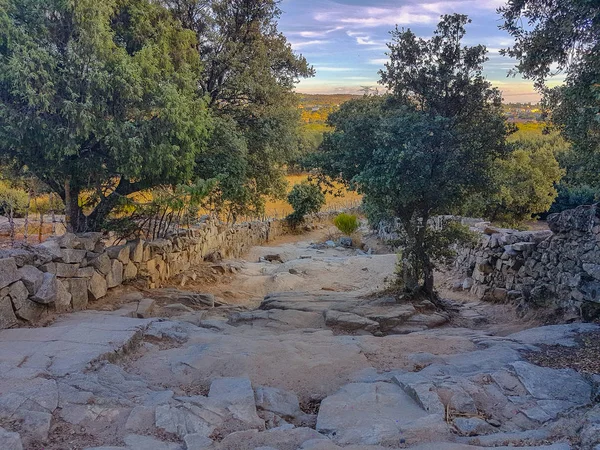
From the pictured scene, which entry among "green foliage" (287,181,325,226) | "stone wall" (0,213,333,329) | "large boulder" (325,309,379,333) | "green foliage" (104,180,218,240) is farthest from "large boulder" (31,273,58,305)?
"green foliage" (287,181,325,226)

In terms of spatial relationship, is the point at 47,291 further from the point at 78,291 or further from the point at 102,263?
the point at 102,263

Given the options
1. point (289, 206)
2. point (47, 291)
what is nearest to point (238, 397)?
point (47, 291)

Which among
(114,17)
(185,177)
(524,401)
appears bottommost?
(524,401)

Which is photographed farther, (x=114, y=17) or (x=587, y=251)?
(x=114, y=17)

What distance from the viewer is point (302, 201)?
91.8ft

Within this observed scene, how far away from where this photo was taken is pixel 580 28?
5.96 meters

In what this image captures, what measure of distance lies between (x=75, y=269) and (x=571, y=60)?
875cm

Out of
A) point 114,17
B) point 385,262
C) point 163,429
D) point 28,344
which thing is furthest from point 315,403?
point 385,262

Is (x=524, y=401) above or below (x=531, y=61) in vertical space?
below

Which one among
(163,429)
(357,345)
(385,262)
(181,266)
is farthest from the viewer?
(385,262)

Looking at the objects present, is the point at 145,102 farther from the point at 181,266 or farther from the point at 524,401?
the point at 524,401

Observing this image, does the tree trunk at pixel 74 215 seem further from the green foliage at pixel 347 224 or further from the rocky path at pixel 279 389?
the green foliage at pixel 347 224

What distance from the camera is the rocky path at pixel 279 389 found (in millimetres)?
3703

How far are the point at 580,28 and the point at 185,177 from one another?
7.57 m
